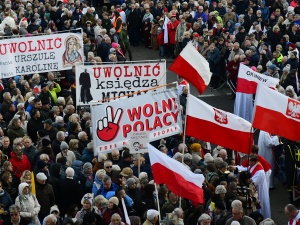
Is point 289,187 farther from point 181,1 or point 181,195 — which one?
point 181,1

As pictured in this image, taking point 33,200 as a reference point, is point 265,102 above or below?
above

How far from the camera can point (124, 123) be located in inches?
742

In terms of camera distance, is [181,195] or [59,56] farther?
[59,56]

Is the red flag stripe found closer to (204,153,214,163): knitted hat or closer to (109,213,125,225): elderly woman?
(204,153,214,163): knitted hat

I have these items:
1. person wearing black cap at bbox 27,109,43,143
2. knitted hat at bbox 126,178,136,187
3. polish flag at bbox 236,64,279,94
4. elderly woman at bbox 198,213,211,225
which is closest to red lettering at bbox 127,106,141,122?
knitted hat at bbox 126,178,136,187

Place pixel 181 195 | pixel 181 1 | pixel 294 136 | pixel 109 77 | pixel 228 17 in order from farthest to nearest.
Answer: pixel 181 1, pixel 228 17, pixel 109 77, pixel 294 136, pixel 181 195

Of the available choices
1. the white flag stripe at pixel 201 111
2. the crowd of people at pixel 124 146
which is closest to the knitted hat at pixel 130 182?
the crowd of people at pixel 124 146

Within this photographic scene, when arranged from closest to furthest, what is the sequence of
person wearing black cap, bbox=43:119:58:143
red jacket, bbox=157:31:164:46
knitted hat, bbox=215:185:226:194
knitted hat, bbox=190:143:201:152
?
knitted hat, bbox=215:185:226:194, knitted hat, bbox=190:143:201:152, person wearing black cap, bbox=43:119:58:143, red jacket, bbox=157:31:164:46

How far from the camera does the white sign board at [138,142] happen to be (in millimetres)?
18391

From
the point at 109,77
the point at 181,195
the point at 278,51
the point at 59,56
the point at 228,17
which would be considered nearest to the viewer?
the point at 181,195

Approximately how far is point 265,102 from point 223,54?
10.8m

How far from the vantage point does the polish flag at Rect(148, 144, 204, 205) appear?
1633cm

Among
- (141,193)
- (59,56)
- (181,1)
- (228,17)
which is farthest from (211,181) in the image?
(181,1)

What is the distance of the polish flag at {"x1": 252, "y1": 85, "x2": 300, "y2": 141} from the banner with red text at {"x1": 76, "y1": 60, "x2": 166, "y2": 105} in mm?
3093
